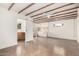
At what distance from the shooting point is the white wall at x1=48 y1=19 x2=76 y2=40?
9.25 meters

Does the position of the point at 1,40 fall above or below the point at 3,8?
below

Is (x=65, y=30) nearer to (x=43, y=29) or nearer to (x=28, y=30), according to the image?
(x=43, y=29)

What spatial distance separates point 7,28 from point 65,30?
6794mm

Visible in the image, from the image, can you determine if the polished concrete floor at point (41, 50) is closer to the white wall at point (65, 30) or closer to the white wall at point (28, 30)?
the white wall at point (28, 30)

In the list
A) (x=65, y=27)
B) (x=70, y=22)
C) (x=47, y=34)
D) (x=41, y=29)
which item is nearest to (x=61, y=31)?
(x=65, y=27)

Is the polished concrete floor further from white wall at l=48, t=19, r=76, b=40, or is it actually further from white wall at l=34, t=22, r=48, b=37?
white wall at l=34, t=22, r=48, b=37

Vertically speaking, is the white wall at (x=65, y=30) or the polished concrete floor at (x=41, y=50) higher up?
the white wall at (x=65, y=30)

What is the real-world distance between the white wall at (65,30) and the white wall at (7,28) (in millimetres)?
6130

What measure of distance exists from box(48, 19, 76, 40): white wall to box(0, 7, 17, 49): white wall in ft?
20.1

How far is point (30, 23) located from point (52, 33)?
15.0 feet

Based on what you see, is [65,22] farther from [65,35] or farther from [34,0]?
[34,0]

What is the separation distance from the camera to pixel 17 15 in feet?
21.7

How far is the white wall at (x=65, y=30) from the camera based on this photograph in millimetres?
9250

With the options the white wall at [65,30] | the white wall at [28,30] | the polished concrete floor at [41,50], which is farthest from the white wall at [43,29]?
the polished concrete floor at [41,50]
